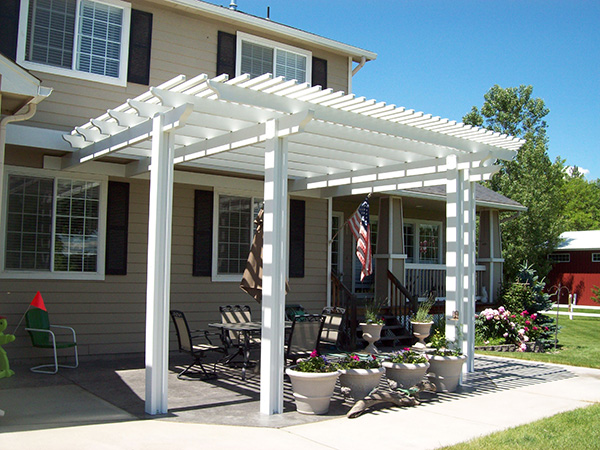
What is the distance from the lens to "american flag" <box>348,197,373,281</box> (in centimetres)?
1024

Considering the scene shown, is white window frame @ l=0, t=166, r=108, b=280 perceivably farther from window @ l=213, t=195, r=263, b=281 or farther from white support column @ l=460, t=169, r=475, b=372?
white support column @ l=460, t=169, r=475, b=372

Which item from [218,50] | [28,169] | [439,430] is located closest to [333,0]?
[218,50]

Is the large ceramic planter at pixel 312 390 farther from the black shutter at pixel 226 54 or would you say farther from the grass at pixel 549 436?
the black shutter at pixel 226 54

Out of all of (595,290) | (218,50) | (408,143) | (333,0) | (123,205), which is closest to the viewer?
(408,143)

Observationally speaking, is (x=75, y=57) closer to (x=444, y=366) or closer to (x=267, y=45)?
(x=267, y=45)

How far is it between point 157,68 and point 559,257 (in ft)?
84.4

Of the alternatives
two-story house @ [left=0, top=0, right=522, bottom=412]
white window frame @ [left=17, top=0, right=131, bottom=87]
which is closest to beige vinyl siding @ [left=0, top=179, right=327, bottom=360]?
two-story house @ [left=0, top=0, right=522, bottom=412]

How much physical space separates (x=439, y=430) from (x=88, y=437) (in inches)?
127

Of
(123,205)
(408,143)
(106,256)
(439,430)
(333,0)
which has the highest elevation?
(333,0)

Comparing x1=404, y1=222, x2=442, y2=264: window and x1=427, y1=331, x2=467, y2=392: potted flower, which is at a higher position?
x1=404, y1=222, x2=442, y2=264: window

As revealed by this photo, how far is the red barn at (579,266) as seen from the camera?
2856cm

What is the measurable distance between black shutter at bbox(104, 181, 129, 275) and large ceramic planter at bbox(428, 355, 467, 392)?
508 centimetres

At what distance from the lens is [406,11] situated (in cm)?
1412

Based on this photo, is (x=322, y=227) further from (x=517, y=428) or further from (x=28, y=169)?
(x=517, y=428)
